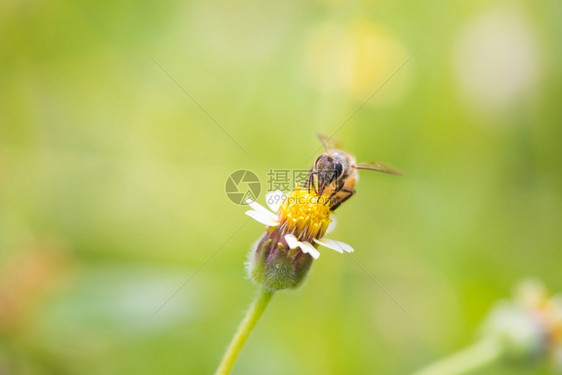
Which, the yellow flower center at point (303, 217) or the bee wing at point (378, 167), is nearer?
the yellow flower center at point (303, 217)

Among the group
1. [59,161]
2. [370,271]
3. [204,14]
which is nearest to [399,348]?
[370,271]

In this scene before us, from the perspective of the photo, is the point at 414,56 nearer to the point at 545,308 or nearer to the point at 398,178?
the point at 398,178

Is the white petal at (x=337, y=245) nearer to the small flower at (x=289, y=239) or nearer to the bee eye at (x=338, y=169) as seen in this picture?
the small flower at (x=289, y=239)

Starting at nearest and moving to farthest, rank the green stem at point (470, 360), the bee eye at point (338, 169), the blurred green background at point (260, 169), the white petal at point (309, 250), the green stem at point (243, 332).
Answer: the green stem at point (243, 332) → the white petal at point (309, 250) → the bee eye at point (338, 169) → the green stem at point (470, 360) → the blurred green background at point (260, 169)

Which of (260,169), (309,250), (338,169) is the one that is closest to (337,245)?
(309,250)

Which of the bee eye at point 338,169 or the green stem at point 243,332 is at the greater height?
the bee eye at point 338,169

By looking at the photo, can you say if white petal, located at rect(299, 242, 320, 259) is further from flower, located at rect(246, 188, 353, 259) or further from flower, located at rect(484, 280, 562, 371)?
flower, located at rect(484, 280, 562, 371)

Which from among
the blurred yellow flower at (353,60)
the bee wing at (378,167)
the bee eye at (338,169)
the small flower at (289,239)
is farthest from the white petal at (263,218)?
the blurred yellow flower at (353,60)
